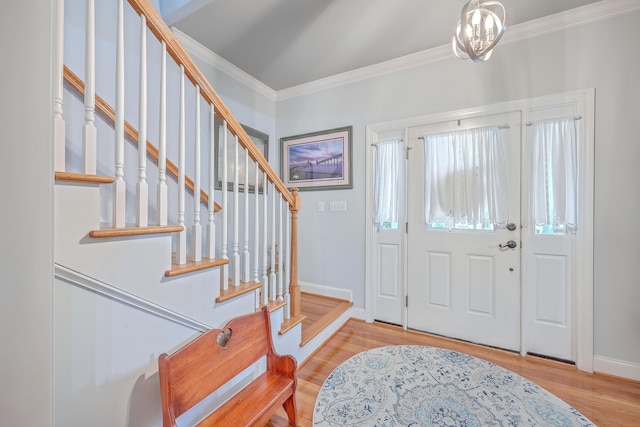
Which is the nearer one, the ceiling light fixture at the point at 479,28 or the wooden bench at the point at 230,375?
the wooden bench at the point at 230,375

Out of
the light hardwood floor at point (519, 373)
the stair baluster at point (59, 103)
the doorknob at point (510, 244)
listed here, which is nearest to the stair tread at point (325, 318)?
the light hardwood floor at point (519, 373)

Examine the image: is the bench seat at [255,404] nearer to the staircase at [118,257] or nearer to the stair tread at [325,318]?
the staircase at [118,257]

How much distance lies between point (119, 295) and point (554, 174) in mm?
2916

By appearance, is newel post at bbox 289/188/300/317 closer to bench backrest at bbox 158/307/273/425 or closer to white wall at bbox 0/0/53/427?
bench backrest at bbox 158/307/273/425

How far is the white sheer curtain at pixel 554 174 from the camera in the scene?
2000 mm

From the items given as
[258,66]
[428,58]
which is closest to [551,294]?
[428,58]

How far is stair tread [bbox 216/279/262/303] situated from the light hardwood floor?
0.75 meters

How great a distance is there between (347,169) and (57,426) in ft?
8.71

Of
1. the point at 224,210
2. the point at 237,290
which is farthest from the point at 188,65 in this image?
the point at 237,290

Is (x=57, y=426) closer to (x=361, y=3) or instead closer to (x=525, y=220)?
(x=361, y=3)

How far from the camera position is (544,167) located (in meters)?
2.08

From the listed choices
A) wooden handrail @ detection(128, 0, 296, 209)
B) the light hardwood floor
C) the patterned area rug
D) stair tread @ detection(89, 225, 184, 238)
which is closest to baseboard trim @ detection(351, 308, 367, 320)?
the light hardwood floor

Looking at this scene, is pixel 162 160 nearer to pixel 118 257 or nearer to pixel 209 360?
pixel 118 257

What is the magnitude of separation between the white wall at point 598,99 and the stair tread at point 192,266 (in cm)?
177
